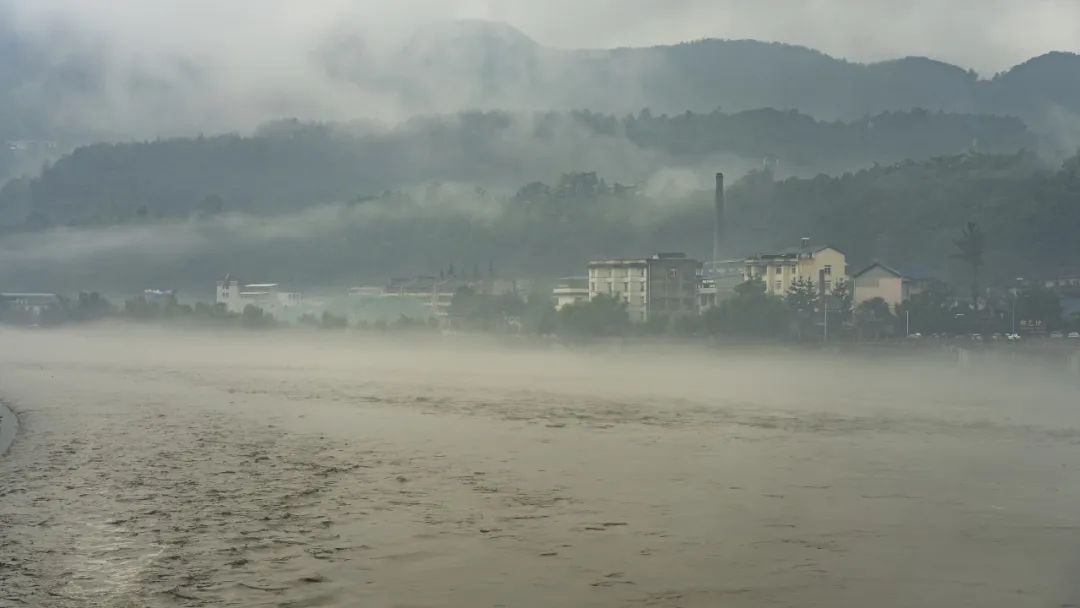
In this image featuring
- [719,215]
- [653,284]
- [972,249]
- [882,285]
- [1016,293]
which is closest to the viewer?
[1016,293]

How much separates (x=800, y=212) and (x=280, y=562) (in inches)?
2734

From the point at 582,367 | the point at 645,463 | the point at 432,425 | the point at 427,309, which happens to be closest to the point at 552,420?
the point at 432,425

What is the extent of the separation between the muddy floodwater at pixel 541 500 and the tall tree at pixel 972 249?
33.1m

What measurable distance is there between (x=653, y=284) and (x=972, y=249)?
670 inches

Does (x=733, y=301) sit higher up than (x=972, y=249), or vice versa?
(x=972, y=249)

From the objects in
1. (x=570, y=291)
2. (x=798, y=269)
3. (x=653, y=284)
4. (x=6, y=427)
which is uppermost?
(x=798, y=269)

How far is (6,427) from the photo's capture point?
20.0 m

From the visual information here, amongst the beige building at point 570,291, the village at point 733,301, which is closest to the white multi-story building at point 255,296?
the village at point 733,301

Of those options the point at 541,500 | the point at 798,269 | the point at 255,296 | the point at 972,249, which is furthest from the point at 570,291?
the point at 541,500

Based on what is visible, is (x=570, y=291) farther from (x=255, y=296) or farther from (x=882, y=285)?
(x=255, y=296)

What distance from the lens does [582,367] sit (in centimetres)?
4322

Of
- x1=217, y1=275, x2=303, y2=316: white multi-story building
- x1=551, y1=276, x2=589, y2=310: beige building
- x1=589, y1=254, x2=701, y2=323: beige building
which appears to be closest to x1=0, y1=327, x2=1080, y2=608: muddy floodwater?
x1=589, y1=254, x2=701, y2=323: beige building

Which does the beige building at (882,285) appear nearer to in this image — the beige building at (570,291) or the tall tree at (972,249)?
the tall tree at (972,249)

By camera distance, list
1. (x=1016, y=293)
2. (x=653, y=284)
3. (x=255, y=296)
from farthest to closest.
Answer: (x=255, y=296), (x=653, y=284), (x=1016, y=293)
